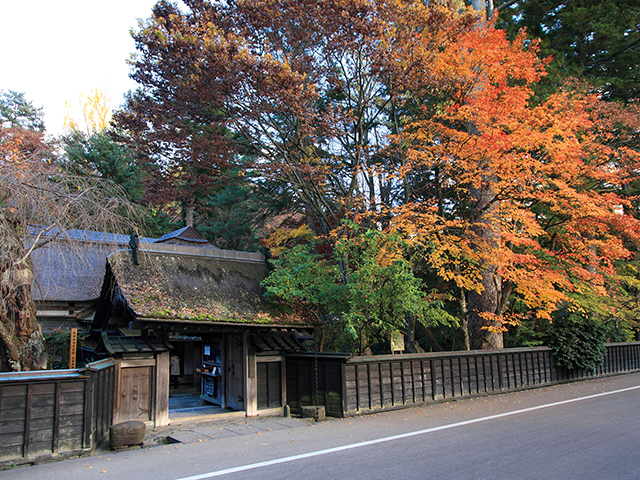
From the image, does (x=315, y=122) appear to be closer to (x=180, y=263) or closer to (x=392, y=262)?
(x=392, y=262)

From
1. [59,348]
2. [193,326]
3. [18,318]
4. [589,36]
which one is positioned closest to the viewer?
[18,318]

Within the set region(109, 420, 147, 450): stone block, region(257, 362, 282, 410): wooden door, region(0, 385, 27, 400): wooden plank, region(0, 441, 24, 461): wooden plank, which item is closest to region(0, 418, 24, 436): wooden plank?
region(0, 441, 24, 461): wooden plank

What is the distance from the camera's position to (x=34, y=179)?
8328 mm

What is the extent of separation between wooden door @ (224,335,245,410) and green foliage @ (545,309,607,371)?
12.2 m

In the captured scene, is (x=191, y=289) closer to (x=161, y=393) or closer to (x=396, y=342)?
(x=161, y=393)

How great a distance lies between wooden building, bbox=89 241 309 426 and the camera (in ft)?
35.3

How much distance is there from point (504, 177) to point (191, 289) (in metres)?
10.4

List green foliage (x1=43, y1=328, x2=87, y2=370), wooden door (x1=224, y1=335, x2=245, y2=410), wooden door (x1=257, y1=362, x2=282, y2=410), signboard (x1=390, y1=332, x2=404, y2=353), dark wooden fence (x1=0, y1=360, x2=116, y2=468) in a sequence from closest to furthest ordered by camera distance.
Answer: dark wooden fence (x1=0, y1=360, x2=116, y2=468) → signboard (x1=390, y1=332, x2=404, y2=353) → wooden door (x1=257, y1=362, x2=282, y2=410) → wooden door (x1=224, y1=335, x2=245, y2=410) → green foliage (x1=43, y1=328, x2=87, y2=370)

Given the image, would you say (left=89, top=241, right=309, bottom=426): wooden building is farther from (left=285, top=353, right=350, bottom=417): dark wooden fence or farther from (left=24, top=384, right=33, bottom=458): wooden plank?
(left=24, top=384, right=33, bottom=458): wooden plank

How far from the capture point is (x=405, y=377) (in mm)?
11984

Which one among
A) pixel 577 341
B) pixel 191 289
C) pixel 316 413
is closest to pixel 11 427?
pixel 191 289

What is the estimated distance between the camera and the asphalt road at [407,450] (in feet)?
19.9

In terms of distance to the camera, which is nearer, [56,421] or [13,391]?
[13,391]

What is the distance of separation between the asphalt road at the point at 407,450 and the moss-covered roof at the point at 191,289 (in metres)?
2.93
